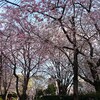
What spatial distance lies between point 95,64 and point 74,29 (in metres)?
2.03

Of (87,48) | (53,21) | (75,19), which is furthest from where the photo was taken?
(87,48)

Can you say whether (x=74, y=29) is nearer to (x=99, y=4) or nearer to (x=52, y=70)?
(x=99, y=4)

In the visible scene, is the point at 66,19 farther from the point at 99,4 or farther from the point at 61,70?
the point at 61,70

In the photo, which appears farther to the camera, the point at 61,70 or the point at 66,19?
the point at 61,70

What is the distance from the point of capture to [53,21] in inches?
358

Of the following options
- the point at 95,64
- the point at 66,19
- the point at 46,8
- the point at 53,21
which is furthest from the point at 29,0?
the point at 95,64

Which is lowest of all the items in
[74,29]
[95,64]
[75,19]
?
[95,64]

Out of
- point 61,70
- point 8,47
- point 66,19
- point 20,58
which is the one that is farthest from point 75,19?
point 61,70

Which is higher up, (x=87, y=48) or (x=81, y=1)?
(x=81, y=1)

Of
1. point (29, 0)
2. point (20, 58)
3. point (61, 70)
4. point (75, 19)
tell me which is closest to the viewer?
point (29, 0)

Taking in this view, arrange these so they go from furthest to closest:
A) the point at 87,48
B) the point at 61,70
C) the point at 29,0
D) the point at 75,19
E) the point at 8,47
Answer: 1. the point at 61,70
2. the point at 8,47
3. the point at 87,48
4. the point at 75,19
5. the point at 29,0

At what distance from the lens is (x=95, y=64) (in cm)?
1077

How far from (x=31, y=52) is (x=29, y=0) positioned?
8436mm

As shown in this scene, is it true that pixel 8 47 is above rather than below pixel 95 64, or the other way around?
above
